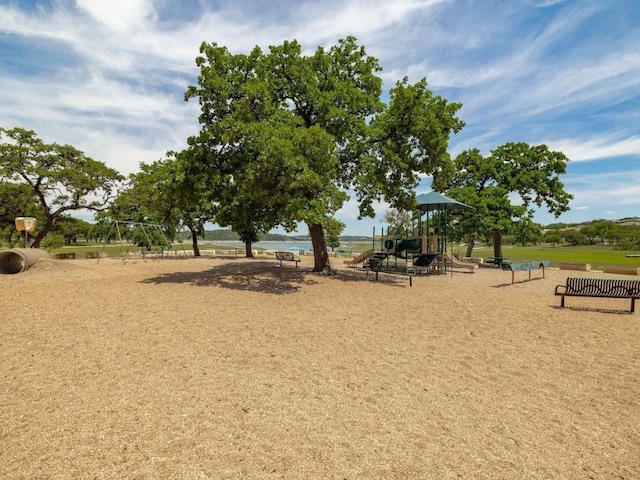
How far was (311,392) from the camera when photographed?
4.36 m

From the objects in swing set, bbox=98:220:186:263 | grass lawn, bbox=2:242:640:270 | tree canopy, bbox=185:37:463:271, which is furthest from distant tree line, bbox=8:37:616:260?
swing set, bbox=98:220:186:263

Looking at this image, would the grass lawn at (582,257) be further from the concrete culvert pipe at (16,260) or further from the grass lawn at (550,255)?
the concrete culvert pipe at (16,260)

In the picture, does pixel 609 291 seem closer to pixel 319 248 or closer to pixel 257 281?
pixel 319 248

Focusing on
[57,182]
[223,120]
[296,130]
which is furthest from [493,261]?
[57,182]

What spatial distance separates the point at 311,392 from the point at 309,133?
9.84 metres

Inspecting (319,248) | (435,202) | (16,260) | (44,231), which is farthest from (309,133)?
(44,231)

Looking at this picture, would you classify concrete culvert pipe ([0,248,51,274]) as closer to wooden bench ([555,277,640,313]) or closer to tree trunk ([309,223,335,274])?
tree trunk ([309,223,335,274])

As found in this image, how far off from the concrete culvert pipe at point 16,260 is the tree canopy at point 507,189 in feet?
82.0

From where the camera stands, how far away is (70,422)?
11.5 feet

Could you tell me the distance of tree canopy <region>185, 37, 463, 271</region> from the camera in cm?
1242

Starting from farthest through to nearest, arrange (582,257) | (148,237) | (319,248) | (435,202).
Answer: (582,257) < (148,237) < (435,202) < (319,248)

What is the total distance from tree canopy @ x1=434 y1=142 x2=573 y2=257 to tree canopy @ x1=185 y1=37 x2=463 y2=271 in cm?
1045

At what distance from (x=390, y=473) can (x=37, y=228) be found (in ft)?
106

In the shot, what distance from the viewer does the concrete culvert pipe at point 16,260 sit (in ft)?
46.8
